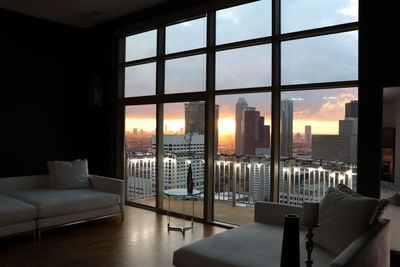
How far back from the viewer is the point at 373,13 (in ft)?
11.2

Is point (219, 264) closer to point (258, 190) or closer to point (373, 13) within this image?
point (258, 190)

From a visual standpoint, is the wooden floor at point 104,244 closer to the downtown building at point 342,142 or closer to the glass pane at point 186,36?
the downtown building at point 342,142

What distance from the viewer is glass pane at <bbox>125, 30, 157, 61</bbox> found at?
224 inches

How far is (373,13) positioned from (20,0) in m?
4.92

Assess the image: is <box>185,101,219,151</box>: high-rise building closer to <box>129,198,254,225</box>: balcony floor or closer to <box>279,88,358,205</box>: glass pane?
<box>129,198,254,225</box>: balcony floor

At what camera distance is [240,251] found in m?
2.51

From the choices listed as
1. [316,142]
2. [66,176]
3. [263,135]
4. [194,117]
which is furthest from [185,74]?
[66,176]

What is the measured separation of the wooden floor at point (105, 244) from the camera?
3.39m

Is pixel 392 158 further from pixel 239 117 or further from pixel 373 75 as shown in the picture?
pixel 239 117

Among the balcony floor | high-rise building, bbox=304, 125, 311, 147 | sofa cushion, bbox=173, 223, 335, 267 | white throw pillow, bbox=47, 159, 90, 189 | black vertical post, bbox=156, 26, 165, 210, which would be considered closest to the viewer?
sofa cushion, bbox=173, 223, 335, 267

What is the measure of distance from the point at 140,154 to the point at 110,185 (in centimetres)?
126

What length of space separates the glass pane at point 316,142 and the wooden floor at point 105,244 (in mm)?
1115

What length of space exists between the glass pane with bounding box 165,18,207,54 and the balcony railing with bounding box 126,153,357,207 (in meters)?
1.71

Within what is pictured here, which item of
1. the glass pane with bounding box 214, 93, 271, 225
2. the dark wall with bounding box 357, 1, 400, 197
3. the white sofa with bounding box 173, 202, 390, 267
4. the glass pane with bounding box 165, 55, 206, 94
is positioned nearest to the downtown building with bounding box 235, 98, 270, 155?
the glass pane with bounding box 214, 93, 271, 225
